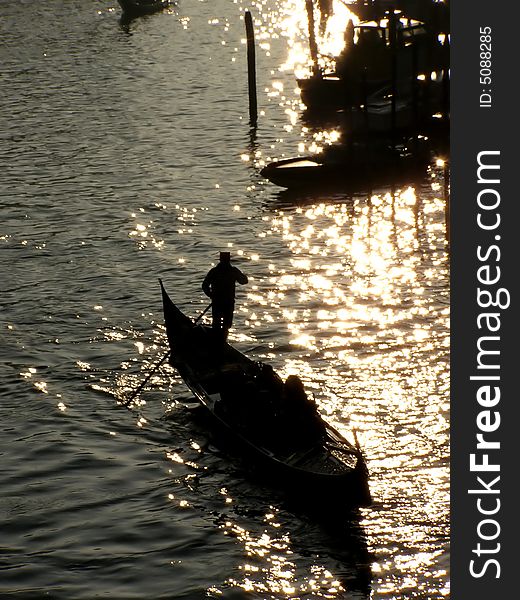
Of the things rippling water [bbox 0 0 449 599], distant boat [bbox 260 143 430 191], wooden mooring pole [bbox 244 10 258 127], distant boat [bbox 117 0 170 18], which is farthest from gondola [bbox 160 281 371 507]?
distant boat [bbox 117 0 170 18]

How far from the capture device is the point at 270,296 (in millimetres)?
27016

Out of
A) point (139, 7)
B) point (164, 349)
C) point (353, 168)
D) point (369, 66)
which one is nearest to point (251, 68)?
Result: point (369, 66)

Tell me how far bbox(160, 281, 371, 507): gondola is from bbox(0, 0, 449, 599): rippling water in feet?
1.33

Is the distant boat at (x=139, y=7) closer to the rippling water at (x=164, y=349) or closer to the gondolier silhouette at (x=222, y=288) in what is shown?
the rippling water at (x=164, y=349)

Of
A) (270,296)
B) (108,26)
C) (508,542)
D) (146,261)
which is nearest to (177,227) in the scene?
(146,261)

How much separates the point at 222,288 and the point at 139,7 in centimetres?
6134

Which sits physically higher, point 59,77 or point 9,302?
point 59,77

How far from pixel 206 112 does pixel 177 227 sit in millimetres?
17662

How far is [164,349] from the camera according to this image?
23.8m

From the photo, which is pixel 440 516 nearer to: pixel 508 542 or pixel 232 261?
pixel 508 542

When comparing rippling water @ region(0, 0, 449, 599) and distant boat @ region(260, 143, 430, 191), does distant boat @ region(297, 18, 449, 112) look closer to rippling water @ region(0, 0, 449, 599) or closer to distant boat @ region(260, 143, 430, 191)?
rippling water @ region(0, 0, 449, 599)

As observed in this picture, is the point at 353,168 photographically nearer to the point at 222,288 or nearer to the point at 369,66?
the point at 369,66

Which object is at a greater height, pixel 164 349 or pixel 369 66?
pixel 369 66

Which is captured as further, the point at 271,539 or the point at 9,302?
the point at 9,302
